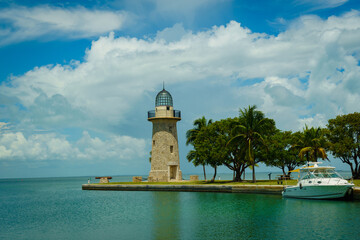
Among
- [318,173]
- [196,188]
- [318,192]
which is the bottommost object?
[196,188]

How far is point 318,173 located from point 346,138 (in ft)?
41.4

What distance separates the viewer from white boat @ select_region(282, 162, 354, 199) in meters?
31.7

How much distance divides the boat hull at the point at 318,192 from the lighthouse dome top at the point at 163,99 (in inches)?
1009

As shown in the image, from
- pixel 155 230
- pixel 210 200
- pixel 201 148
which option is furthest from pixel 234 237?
pixel 201 148

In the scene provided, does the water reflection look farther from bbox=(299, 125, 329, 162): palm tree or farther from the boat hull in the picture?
bbox=(299, 125, 329, 162): palm tree

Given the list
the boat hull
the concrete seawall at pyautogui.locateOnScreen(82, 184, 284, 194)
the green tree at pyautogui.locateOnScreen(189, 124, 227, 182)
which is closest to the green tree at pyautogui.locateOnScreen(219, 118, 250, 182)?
the green tree at pyautogui.locateOnScreen(189, 124, 227, 182)

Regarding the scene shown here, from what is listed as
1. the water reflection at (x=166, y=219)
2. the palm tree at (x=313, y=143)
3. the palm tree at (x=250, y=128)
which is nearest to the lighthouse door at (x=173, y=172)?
the palm tree at (x=250, y=128)

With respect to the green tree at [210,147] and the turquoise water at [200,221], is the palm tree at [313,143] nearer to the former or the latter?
the green tree at [210,147]

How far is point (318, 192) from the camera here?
108ft

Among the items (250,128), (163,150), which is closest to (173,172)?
(163,150)

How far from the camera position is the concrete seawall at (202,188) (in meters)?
38.2

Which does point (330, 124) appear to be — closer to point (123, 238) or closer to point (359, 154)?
point (359, 154)

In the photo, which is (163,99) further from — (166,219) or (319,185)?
(166,219)

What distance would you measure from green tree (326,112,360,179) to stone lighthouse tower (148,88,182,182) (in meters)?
22.2
